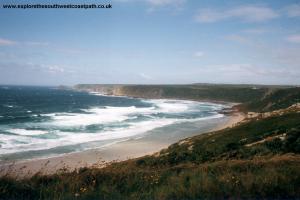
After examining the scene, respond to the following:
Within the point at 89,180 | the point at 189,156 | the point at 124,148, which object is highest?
the point at 89,180

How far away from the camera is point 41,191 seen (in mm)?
6625

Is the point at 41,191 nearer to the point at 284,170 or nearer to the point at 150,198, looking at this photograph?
the point at 150,198

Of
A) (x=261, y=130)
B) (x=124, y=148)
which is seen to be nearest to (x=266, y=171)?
(x=261, y=130)

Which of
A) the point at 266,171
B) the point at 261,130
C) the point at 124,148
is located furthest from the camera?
the point at 124,148

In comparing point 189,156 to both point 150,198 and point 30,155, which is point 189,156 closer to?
point 150,198

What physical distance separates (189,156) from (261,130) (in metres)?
10.4

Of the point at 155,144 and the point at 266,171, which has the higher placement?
the point at 266,171

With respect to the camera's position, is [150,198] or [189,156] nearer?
[150,198]

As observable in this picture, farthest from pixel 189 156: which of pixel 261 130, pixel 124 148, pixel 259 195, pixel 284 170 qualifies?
pixel 124 148

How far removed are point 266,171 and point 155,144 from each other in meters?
31.5

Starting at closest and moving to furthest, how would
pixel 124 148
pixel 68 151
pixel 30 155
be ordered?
pixel 30 155 < pixel 68 151 < pixel 124 148

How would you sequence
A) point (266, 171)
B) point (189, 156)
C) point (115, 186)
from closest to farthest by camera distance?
point (115, 186)
point (266, 171)
point (189, 156)

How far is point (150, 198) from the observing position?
6316 millimetres

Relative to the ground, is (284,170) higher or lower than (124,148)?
higher
